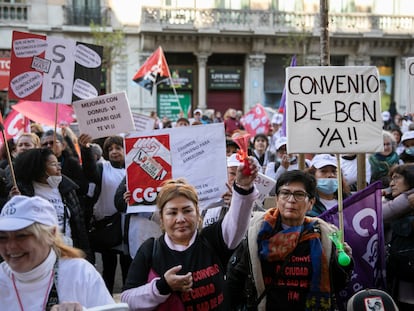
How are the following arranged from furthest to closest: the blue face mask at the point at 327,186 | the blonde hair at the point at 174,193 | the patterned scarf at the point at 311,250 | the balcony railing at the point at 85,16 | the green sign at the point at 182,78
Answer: the green sign at the point at 182,78 < the balcony railing at the point at 85,16 < the blue face mask at the point at 327,186 < the patterned scarf at the point at 311,250 < the blonde hair at the point at 174,193

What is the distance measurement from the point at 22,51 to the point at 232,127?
790 cm

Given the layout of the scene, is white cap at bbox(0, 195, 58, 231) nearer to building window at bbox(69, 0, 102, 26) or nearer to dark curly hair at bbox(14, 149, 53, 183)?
dark curly hair at bbox(14, 149, 53, 183)

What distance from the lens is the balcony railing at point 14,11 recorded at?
22.7m

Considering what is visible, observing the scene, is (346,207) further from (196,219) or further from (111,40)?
(111,40)

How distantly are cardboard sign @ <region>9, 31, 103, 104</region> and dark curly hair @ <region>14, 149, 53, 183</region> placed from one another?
160 centimetres

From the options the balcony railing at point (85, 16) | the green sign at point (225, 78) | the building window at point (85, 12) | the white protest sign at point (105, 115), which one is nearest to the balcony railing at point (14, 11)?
the balcony railing at point (85, 16)

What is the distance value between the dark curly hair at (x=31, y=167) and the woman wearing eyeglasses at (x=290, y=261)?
6.15ft

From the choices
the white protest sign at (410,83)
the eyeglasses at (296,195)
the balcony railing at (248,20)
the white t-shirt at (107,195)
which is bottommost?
the white t-shirt at (107,195)

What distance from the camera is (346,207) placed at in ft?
11.7

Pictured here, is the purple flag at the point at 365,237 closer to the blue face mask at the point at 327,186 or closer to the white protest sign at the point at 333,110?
the white protest sign at the point at 333,110

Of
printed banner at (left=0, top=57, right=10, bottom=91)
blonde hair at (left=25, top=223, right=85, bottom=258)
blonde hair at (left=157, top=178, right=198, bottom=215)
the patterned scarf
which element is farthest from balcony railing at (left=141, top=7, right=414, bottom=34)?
blonde hair at (left=25, top=223, right=85, bottom=258)

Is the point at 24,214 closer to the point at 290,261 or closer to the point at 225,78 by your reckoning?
the point at 290,261

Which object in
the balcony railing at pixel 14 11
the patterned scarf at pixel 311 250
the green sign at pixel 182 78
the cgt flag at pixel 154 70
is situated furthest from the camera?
the green sign at pixel 182 78

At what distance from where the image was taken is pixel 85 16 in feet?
76.2
